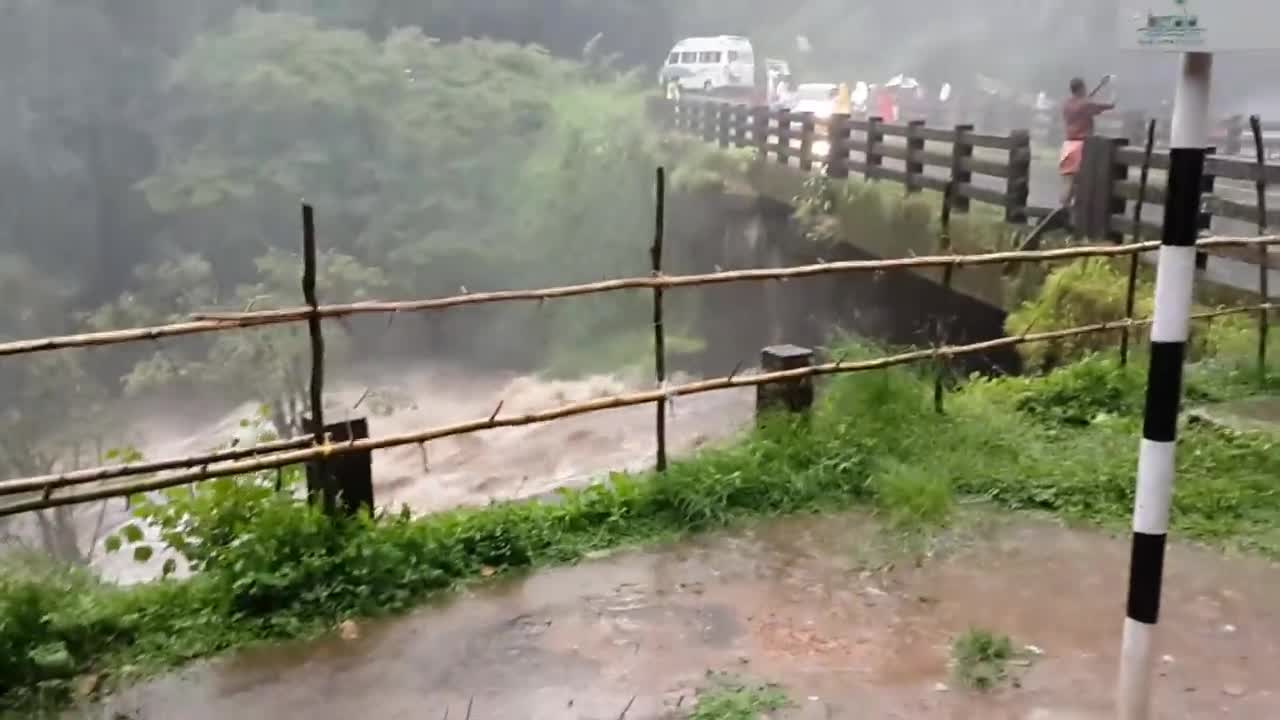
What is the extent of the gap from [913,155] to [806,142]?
12.2 ft

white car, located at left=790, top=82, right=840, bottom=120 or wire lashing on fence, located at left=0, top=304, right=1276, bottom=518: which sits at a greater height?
white car, located at left=790, top=82, right=840, bottom=120

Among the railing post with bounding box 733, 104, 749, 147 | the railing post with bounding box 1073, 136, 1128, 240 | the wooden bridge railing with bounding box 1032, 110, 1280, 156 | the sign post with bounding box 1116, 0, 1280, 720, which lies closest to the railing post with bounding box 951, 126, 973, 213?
the railing post with bounding box 1073, 136, 1128, 240

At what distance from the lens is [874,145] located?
37.2 feet

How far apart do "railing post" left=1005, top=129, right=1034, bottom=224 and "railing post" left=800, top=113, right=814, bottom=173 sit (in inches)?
205

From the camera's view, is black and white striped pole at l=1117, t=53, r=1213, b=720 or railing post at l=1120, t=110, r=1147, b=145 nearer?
black and white striped pole at l=1117, t=53, r=1213, b=720

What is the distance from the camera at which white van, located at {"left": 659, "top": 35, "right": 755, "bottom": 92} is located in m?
27.2

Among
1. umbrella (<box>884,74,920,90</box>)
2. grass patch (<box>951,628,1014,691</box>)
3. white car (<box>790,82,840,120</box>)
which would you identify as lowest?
grass patch (<box>951,628,1014,691</box>)

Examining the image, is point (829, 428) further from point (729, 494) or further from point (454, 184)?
point (454, 184)

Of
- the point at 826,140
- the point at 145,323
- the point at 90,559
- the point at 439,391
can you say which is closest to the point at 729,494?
the point at 90,559

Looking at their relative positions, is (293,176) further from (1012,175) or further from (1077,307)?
(1077,307)

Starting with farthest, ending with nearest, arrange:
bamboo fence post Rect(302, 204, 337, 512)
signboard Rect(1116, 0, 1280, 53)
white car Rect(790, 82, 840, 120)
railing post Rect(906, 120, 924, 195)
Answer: white car Rect(790, 82, 840, 120) → railing post Rect(906, 120, 924, 195) → bamboo fence post Rect(302, 204, 337, 512) → signboard Rect(1116, 0, 1280, 53)

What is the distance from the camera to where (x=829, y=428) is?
15.3 feet

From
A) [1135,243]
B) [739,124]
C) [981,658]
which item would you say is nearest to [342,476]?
[981,658]

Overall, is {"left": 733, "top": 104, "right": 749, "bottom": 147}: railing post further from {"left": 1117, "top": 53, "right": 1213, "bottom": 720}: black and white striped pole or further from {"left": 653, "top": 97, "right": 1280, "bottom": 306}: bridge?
{"left": 1117, "top": 53, "right": 1213, "bottom": 720}: black and white striped pole
